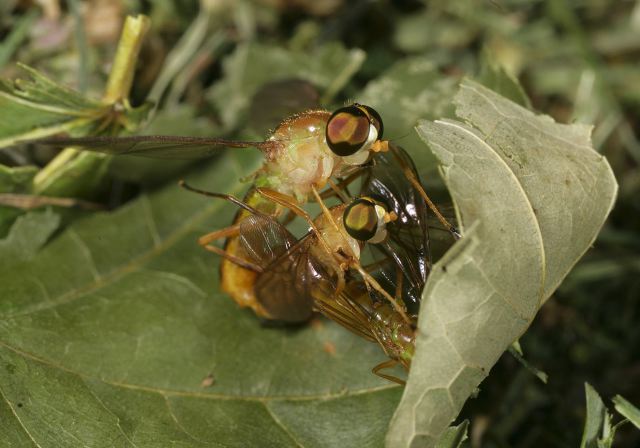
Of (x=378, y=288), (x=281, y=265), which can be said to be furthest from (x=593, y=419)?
(x=281, y=265)

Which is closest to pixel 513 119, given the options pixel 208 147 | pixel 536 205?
pixel 536 205

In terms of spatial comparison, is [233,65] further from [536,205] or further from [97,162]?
[536,205]

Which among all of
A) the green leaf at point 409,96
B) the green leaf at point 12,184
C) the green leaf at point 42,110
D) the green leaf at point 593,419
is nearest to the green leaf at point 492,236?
the green leaf at point 593,419

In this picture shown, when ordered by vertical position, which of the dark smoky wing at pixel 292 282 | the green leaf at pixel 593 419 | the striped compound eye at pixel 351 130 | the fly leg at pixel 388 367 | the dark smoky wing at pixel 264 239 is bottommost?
the green leaf at pixel 593 419

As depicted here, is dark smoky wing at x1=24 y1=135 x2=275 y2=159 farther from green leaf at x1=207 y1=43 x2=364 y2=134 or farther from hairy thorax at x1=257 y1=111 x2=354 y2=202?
green leaf at x1=207 y1=43 x2=364 y2=134

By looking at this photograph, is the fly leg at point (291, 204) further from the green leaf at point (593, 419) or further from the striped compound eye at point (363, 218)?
the green leaf at point (593, 419)

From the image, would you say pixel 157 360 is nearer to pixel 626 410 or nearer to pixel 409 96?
pixel 626 410
